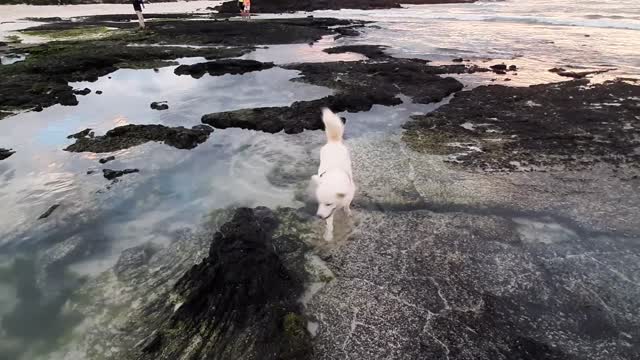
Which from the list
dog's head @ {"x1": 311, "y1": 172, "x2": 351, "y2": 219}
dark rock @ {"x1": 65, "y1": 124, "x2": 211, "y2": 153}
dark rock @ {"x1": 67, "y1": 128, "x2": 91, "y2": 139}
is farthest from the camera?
dark rock @ {"x1": 67, "y1": 128, "x2": 91, "y2": 139}

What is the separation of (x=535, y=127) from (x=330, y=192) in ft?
25.4

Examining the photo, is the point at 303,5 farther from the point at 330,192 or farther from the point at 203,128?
the point at 330,192

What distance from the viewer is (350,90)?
1451 cm

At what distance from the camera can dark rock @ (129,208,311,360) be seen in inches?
178

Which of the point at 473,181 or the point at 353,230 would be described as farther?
the point at 473,181

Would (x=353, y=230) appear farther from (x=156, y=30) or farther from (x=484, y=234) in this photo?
(x=156, y=30)

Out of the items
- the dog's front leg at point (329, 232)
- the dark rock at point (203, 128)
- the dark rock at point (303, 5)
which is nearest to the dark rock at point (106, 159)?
the dark rock at point (203, 128)

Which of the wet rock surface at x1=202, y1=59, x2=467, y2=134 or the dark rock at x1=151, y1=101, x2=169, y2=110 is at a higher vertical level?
the wet rock surface at x1=202, y1=59, x2=467, y2=134

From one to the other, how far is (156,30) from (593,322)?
103ft

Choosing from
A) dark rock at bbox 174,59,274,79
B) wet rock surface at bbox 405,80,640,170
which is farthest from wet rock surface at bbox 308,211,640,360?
dark rock at bbox 174,59,274,79

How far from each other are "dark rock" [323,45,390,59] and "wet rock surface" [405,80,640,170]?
24.3 ft

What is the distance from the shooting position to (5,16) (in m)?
42.7

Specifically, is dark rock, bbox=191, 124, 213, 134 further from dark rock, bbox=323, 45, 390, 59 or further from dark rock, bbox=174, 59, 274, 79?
dark rock, bbox=323, 45, 390, 59

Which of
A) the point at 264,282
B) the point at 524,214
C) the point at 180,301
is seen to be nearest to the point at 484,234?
the point at 524,214
